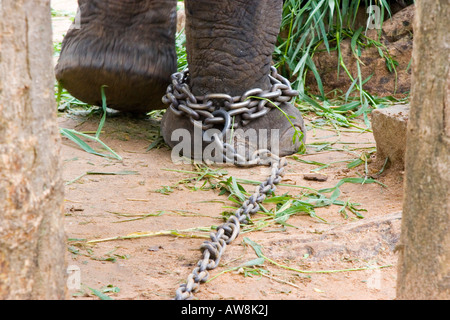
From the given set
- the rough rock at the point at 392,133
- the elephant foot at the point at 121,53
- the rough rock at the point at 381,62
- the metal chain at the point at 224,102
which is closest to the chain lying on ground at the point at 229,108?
the metal chain at the point at 224,102

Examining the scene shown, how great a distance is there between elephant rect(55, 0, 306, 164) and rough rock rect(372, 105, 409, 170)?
1.24 ft

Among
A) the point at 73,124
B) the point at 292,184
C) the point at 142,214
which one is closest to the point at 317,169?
the point at 292,184

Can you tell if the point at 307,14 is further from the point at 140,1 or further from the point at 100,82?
the point at 100,82

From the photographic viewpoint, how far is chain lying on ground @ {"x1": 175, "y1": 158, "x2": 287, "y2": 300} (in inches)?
58.7

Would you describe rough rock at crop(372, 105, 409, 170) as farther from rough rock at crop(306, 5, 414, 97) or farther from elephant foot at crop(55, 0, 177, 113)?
rough rock at crop(306, 5, 414, 97)

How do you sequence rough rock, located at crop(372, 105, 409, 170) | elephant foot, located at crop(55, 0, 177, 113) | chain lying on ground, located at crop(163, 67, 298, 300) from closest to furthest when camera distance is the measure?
rough rock, located at crop(372, 105, 409, 170) < chain lying on ground, located at crop(163, 67, 298, 300) < elephant foot, located at crop(55, 0, 177, 113)

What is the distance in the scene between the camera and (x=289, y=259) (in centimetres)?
169

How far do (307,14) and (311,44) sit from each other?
20 centimetres

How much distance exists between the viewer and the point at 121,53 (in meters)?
2.81

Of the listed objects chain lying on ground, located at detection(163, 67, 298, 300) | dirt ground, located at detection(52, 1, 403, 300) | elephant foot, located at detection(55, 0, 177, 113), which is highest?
elephant foot, located at detection(55, 0, 177, 113)

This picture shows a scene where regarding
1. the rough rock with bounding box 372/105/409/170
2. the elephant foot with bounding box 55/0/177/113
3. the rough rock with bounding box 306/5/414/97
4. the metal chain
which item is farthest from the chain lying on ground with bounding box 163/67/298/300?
the rough rock with bounding box 306/5/414/97

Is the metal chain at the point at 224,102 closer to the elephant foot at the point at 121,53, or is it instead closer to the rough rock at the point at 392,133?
the elephant foot at the point at 121,53

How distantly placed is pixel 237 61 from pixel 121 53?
0.52m
